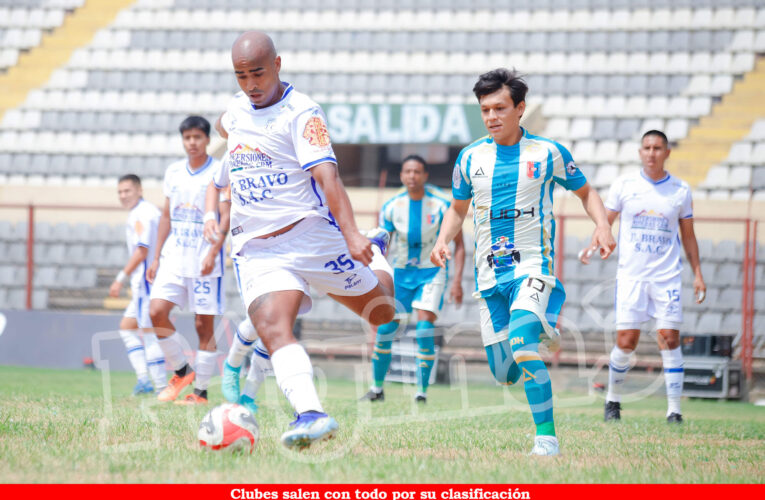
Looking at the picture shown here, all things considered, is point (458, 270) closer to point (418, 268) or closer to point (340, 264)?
point (418, 268)

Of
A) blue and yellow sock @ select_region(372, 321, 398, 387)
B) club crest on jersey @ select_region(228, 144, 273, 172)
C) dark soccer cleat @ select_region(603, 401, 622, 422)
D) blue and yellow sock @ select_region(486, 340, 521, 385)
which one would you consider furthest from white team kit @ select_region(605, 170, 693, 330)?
club crest on jersey @ select_region(228, 144, 273, 172)

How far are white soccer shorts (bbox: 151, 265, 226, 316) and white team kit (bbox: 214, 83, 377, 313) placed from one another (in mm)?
3322

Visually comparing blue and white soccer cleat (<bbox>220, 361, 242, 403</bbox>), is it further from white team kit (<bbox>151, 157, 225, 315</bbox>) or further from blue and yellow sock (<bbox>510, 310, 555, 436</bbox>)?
blue and yellow sock (<bbox>510, 310, 555, 436</bbox>)

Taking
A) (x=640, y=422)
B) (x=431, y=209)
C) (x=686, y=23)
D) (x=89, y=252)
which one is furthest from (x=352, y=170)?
(x=640, y=422)

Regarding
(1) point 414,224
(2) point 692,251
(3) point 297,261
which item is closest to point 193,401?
(1) point 414,224

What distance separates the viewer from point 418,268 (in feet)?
30.1

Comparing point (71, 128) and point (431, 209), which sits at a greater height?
point (71, 128)

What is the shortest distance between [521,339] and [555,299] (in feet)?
1.21

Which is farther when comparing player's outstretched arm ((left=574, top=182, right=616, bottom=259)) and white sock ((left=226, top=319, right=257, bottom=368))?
white sock ((left=226, top=319, right=257, bottom=368))

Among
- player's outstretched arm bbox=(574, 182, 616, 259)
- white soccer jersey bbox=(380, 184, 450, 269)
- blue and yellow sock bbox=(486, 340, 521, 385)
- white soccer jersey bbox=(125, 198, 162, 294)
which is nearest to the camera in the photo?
player's outstretched arm bbox=(574, 182, 616, 259)

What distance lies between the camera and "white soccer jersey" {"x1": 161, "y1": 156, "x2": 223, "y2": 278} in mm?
8078

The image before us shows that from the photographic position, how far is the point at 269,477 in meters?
3.69
